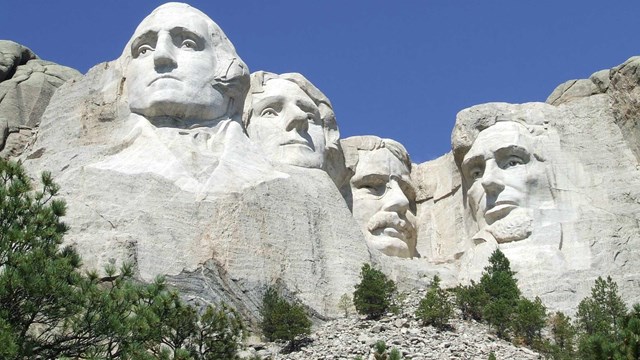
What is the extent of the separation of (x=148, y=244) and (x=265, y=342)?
2.25 m

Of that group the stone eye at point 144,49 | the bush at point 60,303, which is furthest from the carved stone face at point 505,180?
the bush at point 60,303

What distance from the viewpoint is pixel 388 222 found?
99.9 ft

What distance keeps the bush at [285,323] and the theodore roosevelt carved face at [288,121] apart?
4597 mm

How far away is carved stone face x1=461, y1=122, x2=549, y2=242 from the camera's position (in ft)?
94.3

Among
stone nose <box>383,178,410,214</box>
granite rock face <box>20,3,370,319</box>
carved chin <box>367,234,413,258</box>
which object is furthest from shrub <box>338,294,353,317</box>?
stone nose <box>383,178,410,214</box>

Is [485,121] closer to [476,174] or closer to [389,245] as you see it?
[476,174]

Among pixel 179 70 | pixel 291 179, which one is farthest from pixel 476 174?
pixel 179 70

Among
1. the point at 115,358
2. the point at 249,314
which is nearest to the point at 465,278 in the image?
the point at 249,314

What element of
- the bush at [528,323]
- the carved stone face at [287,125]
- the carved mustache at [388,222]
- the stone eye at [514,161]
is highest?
the carved stone face at [287,125]

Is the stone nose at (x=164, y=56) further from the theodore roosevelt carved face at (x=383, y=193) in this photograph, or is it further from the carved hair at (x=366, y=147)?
the carved hair at (x=366, y=147)

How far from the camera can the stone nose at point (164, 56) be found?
1074 inches

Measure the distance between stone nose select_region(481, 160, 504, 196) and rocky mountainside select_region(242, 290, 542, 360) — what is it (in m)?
4.37

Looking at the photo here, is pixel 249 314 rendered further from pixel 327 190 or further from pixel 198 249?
pixel 327 190

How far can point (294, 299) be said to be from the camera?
84.3 ft
